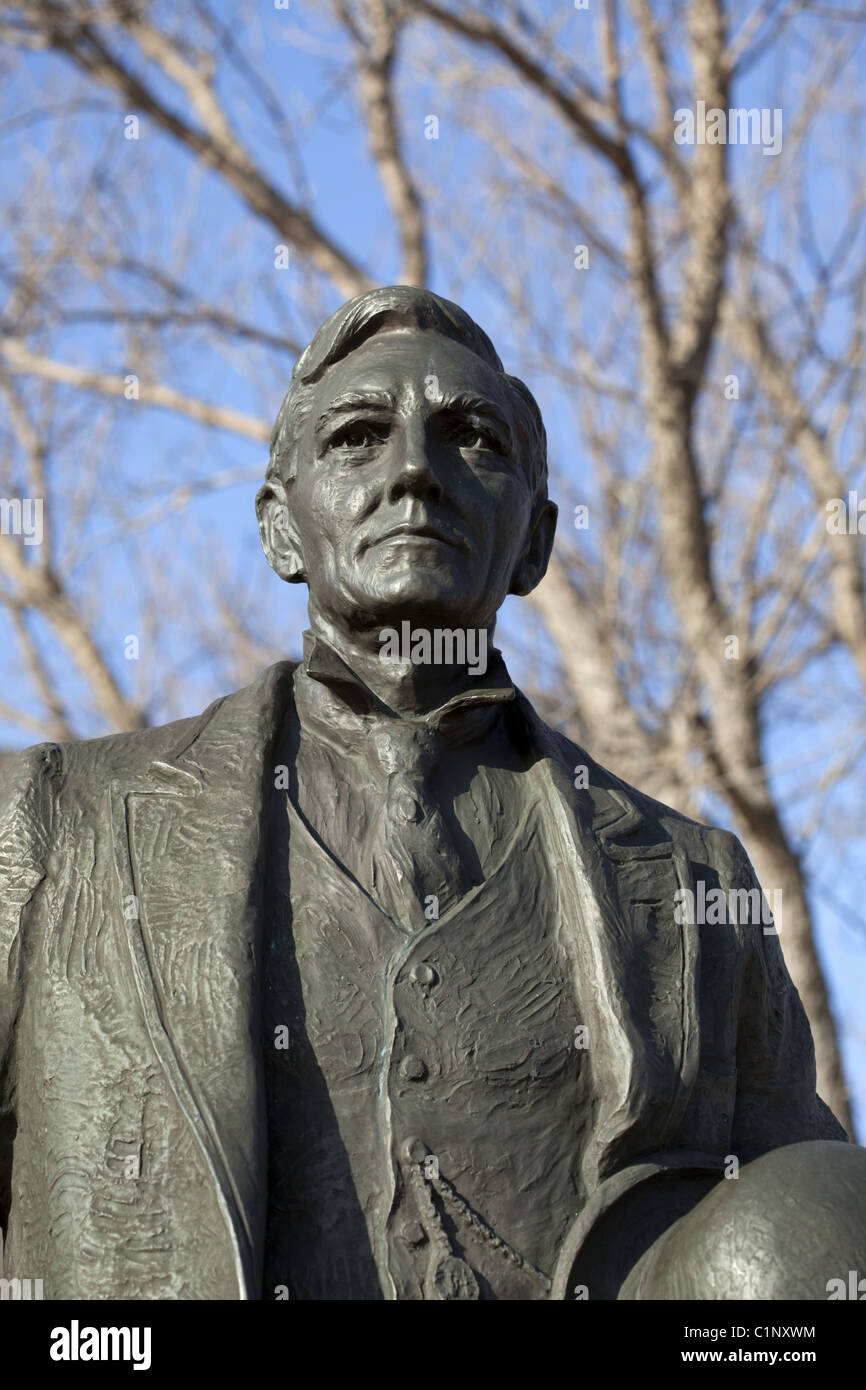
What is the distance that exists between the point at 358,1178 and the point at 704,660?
7245mm

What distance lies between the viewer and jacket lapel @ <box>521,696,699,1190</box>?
10.9 ft

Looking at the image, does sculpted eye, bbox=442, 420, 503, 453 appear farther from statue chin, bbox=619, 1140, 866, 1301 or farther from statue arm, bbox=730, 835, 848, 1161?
statue chin, bbox=619, 1140, 866, 1301

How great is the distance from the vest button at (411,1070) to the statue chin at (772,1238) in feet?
1.52

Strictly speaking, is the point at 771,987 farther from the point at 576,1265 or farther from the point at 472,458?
the point at 472,458

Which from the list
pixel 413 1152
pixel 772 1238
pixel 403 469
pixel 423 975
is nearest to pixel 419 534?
pixel 403 469

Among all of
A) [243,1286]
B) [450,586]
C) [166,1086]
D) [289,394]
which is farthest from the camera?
[289,394]

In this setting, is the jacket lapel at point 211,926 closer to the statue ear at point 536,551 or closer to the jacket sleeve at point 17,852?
the jacket sleeve at point 17,852

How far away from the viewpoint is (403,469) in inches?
142

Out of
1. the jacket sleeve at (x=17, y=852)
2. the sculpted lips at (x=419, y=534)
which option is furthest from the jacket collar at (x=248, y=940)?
the sculpted lips at (x=419, y=534)

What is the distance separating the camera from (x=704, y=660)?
10.3m

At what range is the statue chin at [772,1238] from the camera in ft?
10.1

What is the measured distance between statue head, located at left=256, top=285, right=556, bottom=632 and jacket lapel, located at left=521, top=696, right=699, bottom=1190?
1.34 ft
